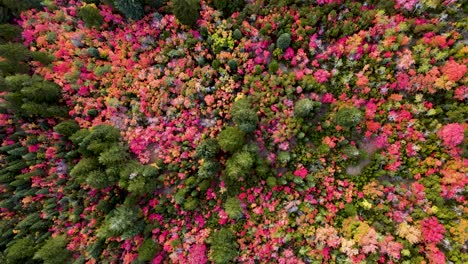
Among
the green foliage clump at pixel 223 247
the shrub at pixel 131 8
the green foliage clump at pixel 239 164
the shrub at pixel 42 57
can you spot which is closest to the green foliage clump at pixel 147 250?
the green foliage clump at pixel 223 247

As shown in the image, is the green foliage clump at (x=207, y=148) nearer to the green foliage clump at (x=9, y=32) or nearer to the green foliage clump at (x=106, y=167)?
the green foliage clump at (x=106, y=167)

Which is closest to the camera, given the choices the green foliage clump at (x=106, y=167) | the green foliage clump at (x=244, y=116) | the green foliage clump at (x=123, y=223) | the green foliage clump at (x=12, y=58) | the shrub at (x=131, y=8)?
the green foliage clump at (x=244, y=116)

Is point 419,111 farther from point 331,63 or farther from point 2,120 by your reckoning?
point 2,120

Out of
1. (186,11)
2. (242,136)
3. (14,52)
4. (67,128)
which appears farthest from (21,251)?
(186,11)

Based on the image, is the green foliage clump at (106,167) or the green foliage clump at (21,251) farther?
the green foliage clump at (21,251)

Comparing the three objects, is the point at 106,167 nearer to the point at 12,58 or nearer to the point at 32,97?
the point at 32,97

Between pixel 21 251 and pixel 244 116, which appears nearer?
pixel 244 116
